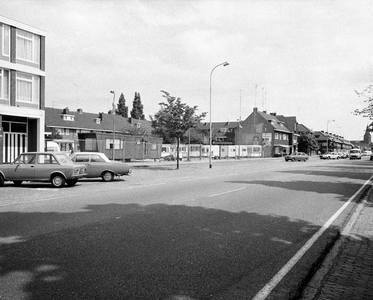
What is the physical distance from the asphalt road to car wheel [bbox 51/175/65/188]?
14.1 feet

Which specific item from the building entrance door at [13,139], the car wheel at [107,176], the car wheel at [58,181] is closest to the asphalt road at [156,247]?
the car wheel at [58,181]

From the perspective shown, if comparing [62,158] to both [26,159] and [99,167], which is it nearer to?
[26,159]

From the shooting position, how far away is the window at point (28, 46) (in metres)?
23.8

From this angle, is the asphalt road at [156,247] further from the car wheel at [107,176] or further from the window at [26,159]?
the car wheel at [107,176]

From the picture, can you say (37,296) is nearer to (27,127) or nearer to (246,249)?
(246,249)

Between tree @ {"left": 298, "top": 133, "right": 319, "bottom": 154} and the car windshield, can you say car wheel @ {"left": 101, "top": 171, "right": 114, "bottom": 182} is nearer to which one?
the car windshield

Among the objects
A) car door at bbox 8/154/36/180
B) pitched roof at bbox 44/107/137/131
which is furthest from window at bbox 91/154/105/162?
pitched roof at bbox 44/107/137/131

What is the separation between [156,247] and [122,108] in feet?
289

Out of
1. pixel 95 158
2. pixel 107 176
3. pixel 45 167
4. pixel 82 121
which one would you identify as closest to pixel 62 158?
pixel 45 167

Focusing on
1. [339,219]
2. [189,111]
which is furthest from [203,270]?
[189,111]

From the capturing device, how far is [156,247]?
5477 millimetres

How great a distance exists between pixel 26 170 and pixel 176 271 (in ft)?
40.1

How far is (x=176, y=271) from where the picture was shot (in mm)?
4488

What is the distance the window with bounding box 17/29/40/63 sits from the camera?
2381 centimetres
